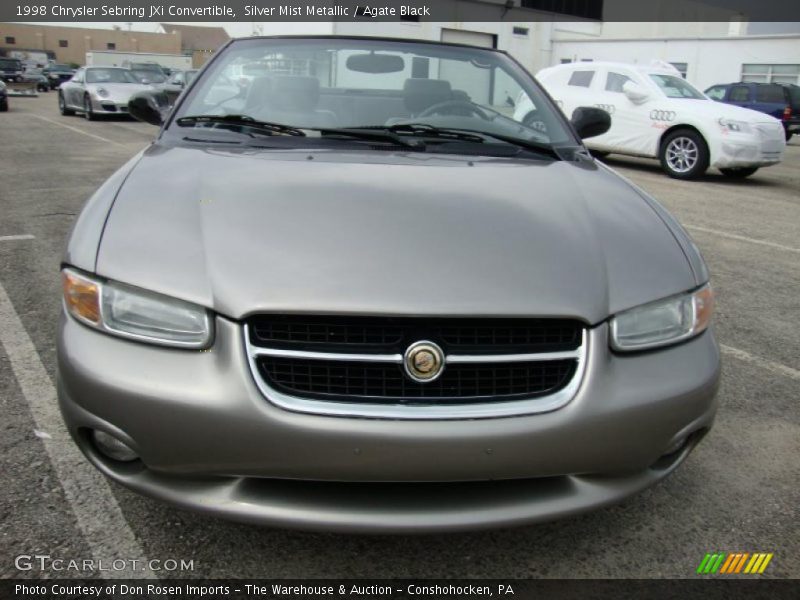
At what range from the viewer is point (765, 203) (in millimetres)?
8758

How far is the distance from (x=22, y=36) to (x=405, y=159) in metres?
90.4

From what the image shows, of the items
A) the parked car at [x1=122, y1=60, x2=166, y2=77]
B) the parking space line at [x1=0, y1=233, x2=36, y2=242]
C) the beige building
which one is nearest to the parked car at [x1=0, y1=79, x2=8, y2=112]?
the parked car at [x1=122, y1=60, x2=166, y2=77]

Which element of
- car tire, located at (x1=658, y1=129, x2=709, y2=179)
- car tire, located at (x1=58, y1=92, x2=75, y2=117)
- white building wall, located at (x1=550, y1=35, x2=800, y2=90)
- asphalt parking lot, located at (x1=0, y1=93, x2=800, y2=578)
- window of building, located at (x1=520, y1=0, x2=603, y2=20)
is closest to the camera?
asphalt parking lot, located at (x1=0, y1=93, x2=800, y2=578)

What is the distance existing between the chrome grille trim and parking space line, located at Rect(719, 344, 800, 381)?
221cm

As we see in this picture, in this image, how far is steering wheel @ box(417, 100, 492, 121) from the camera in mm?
3061

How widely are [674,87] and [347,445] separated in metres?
11.1

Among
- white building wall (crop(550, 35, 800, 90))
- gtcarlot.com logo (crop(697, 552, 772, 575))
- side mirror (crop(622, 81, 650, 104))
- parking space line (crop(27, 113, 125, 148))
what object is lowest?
gtcarlot.com logo (crop(697, 552, 772, 575))

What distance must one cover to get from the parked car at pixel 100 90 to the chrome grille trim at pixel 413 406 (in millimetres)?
16932

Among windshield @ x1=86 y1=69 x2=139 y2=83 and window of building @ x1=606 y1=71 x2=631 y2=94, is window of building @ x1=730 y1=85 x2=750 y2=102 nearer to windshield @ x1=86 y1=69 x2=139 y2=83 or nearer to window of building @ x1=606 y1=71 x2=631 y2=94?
window of building @ x1=606 y1=71 x2=631 y2=94

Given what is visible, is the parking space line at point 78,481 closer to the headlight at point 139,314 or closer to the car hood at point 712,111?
the headlight at point 139,314

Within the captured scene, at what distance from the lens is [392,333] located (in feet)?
5.56

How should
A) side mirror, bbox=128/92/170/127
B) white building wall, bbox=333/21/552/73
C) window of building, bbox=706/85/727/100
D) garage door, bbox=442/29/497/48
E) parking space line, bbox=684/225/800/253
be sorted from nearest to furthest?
side mirror, bbox=128/92/170/127, parking space line, bbox=684/225/800/253, window of building, bbox=706/85/727/100, white building wall, bbox=333/21/552/73, garage door, bbox=442/29/497/48

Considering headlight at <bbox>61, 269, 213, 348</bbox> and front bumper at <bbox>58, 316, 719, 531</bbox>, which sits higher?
headlight at <bbox>61, 269, 213, 348</bbox>

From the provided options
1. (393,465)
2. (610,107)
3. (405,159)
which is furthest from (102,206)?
(610,107)
